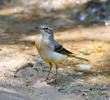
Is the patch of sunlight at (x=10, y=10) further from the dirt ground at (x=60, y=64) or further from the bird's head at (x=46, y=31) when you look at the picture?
the bird's head at (x=46, y=31)

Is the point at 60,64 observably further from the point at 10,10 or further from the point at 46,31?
the point at 10,10

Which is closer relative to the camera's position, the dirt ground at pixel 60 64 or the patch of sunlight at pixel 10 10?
the dirt ground at pixel 60 64

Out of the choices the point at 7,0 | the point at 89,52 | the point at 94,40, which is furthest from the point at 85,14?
the point at 7,0

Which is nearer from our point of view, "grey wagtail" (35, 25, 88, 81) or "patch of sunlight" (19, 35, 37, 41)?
"grey wagtail" (35, 25, 88, 81)

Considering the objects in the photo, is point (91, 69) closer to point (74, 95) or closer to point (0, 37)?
point (74, 95)

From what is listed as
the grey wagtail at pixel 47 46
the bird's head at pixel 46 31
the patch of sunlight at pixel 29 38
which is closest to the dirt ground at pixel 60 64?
the patch of sunlight at pixel 29 38

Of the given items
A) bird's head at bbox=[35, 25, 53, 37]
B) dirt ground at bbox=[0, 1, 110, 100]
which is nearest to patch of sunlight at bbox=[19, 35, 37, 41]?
dirt ground at bbox=[0, 1, 110, 100]

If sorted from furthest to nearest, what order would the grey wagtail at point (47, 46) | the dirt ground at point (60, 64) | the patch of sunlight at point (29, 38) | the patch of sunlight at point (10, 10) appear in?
the patch of sunlight at point (10, 10) < the patch of sunlight at point (29, 38) < the grey wagtail at point (47, 46) < the dirt ground at point (60, 64)

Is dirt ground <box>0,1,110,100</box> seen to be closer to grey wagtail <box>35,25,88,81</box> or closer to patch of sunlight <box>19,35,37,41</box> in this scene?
patch of sunlight <box>19,35,37,41</box>

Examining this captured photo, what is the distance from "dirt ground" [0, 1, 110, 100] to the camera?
219 inches

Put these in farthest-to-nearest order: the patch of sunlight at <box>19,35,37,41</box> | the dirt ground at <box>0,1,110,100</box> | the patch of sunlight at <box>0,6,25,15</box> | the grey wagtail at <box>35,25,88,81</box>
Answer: the patch of sunlight at <box>0,6,25,15</box> → the patch of sunlight at <box>19,35,37,41</box> → the grey wagtail at <box>35,25,88,81</box> → the dirt ground at <box>0,1,110,100</box>

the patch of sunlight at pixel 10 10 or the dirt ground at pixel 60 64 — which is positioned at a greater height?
the patch of sunlight at pixel 10 10

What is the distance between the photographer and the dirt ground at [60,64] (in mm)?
5555

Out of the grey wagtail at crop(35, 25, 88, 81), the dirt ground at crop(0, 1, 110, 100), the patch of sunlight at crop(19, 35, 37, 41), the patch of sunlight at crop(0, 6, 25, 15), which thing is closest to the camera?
the dirt ground at crop(0, 1, 110, 100)
